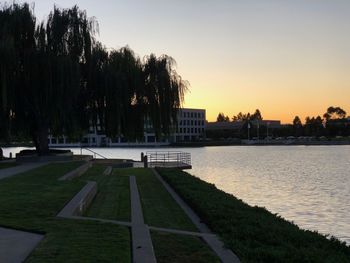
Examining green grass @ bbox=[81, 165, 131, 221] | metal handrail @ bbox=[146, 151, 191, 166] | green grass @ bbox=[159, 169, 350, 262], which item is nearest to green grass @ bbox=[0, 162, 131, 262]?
green grass @ bbox=[81, 165, 131, 221]

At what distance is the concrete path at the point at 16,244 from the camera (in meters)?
7.11

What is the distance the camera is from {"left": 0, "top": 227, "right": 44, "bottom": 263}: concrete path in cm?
711

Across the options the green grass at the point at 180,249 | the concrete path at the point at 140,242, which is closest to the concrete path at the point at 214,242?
the green grass at the point at 180,249

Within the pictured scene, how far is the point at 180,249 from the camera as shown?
8086 millimetres

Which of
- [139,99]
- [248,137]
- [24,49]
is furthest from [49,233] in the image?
[248,137]

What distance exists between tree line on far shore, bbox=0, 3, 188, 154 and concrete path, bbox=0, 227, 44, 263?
68.0ft

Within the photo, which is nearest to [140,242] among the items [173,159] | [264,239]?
[264,239]

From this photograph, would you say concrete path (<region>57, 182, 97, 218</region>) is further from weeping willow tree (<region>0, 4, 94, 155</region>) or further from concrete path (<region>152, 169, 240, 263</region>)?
weeping willow tree (<region>0, 4, 94, 155</region>)

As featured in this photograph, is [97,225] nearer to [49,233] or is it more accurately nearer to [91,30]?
[49,233]

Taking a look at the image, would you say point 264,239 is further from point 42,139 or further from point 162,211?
point 42,139

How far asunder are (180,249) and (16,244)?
252 cm

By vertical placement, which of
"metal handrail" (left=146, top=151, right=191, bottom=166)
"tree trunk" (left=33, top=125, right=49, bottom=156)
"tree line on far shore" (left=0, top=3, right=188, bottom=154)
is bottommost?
"metal handrail" (left=146, top=151, right=191, bottom=166)

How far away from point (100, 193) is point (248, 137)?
181m

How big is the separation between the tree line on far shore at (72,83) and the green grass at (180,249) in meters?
21.5
